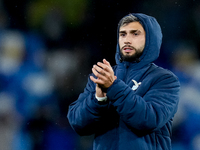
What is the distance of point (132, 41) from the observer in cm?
130

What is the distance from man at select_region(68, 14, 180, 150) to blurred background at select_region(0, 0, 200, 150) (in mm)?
1173

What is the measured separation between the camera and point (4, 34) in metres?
2.84

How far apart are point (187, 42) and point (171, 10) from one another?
324 millimetres

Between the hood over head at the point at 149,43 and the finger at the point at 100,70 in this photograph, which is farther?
the hood over head at the point at 149,43

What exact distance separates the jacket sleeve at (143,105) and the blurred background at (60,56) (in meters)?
1.39

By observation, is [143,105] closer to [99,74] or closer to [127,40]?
[99,74]

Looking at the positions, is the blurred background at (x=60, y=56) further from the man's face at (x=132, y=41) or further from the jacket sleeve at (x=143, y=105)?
the jacket sleeve at (x=143, y=105)

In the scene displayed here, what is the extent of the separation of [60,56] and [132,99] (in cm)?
191

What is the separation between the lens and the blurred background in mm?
2521

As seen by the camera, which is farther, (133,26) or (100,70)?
(133,26)

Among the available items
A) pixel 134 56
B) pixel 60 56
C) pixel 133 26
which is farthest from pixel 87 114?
pixel 60 56

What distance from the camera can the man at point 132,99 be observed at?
40.0 inches

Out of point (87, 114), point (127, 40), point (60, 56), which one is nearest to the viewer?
point (87, 114)

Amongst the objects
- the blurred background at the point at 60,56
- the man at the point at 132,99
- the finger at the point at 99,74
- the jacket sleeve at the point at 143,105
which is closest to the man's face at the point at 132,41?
the man at the point at 132,99
